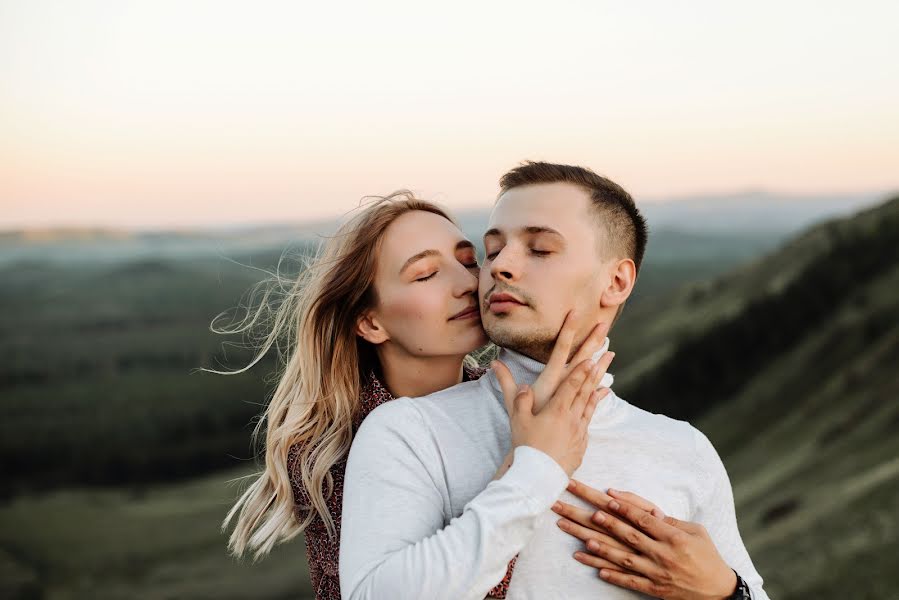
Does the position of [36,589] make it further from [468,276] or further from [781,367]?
[468,276]

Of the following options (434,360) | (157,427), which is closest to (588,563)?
(434,360)

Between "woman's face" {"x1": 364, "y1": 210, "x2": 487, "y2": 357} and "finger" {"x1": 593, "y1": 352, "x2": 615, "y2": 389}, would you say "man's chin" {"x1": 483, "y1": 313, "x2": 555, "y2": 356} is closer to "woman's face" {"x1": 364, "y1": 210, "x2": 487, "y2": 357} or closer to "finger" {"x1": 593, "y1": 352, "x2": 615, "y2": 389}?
"finger" {"x1": 593, "y1": 352, "x2": 615, "y2": 389}

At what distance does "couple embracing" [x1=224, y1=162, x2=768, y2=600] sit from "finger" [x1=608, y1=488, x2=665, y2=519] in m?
0.01

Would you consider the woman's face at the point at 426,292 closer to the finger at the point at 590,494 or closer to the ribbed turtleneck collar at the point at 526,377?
the ribbed turtleneck collar at the point at 526,377

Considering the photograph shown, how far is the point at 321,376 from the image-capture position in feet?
19.0

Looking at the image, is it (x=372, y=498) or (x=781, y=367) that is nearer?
(x=372, y=498)

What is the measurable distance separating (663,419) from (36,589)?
275 feet

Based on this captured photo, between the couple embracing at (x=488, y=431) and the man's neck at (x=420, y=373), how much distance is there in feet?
0.03

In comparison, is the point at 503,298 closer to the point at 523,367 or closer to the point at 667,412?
the point at 523,367

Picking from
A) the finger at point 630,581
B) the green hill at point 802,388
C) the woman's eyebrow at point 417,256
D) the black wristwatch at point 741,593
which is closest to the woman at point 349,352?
the woman's eyebrow at point 417,256

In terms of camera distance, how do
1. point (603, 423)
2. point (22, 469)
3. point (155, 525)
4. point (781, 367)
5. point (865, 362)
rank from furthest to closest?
1. point (22, 469)
2. point (155, 525)
3. point (781, 367)
4. point (865, 362)
5. point (603, 423)

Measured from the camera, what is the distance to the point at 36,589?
76.7 meters

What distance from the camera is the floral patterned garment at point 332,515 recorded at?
5363 millimetres

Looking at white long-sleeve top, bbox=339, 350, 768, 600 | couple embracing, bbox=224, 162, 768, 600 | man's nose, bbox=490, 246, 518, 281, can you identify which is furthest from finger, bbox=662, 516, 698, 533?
man's nose, bbox=490, 246, 518, 281
